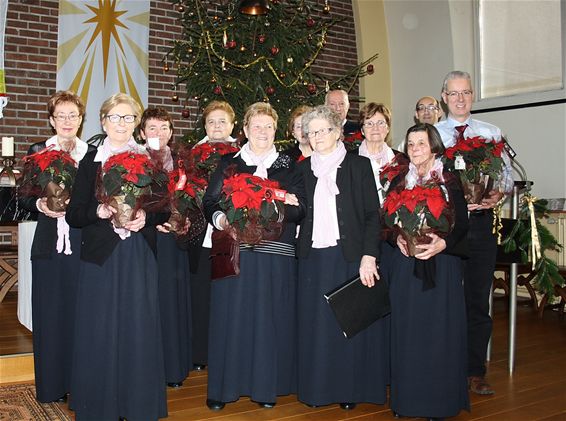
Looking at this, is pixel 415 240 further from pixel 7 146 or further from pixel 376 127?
pixel 7 146

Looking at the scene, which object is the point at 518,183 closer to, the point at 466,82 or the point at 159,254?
the point at 466,82

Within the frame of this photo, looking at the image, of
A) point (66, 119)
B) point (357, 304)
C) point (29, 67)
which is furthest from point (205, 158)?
point (29, 67)

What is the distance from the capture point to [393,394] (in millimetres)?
3361

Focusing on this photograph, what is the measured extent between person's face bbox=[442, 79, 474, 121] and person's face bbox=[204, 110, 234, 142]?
4.80 ft

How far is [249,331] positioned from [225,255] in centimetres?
44

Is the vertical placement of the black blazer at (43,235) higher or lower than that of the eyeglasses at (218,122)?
lower

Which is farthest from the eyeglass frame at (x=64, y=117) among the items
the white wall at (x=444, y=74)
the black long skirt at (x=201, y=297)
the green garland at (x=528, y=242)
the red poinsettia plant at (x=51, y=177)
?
the white wall at (x=444, y=74)

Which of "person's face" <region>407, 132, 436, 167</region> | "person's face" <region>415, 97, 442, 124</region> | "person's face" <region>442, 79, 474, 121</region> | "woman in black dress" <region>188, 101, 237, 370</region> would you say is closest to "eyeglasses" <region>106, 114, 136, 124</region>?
"woman in black dress" <region>188, 101, 237, 370</region>

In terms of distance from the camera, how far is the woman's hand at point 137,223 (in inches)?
117

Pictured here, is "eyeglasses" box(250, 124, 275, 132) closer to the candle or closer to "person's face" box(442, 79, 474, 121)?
"person's face" box(442, 79, 474, 121)

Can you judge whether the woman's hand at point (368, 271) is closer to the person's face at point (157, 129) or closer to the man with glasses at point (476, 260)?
the man with glasses at point (476, 260)

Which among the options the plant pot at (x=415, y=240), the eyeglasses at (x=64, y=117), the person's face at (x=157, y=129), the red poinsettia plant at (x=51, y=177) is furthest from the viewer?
the person's face at (x=157, y=129)

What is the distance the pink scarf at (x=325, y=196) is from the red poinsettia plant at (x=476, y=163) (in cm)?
64

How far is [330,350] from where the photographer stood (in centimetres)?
342
